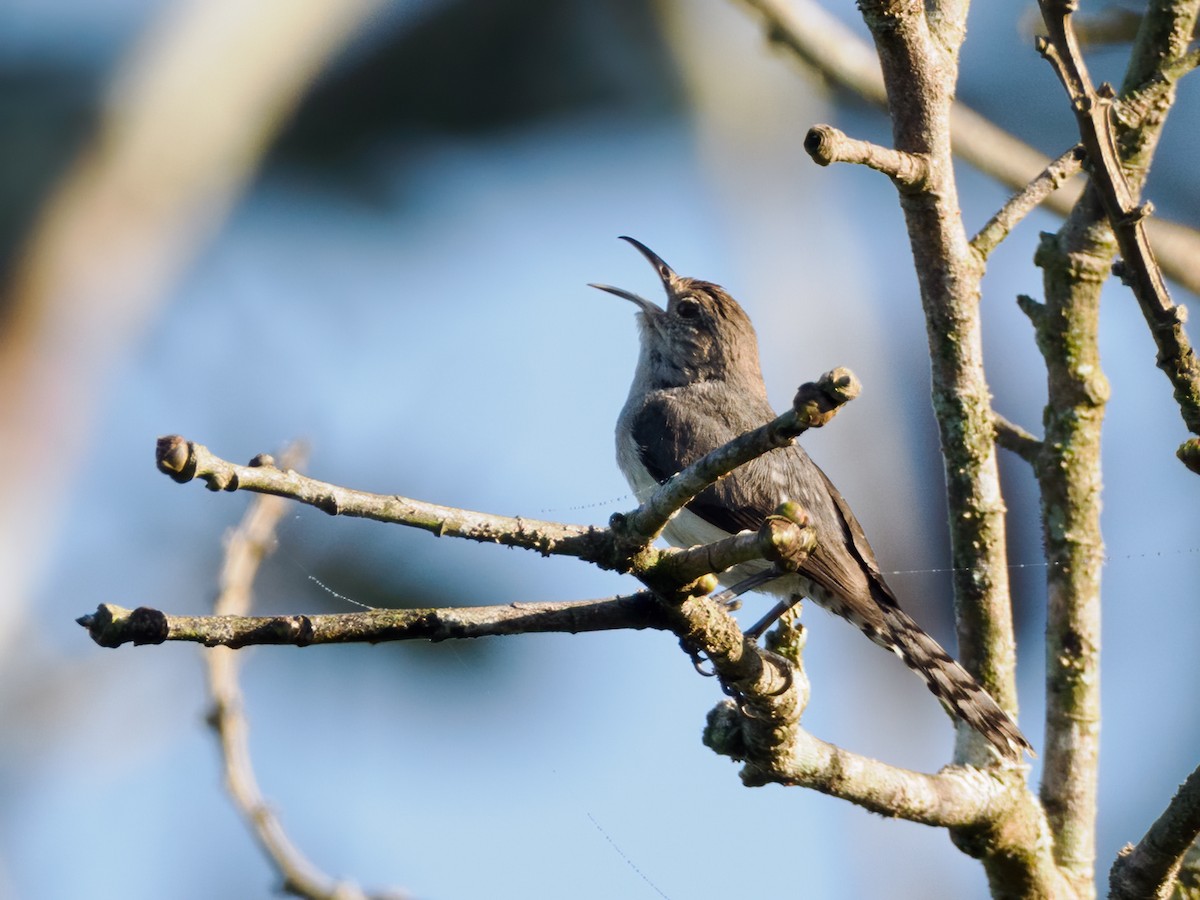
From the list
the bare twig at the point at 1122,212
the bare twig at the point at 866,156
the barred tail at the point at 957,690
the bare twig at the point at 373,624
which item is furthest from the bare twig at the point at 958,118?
the bare twig at the point at 373,624

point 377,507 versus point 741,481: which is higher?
point 741,481

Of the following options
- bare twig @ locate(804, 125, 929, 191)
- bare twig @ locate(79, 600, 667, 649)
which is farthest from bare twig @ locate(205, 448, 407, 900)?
bare twig @ locate(804, 125, 929, 191)

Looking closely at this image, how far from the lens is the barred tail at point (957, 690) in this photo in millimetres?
4148

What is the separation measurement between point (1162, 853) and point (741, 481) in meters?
2.34

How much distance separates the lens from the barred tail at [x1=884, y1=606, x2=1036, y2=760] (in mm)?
4148

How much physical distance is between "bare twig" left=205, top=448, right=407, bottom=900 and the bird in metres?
1.52

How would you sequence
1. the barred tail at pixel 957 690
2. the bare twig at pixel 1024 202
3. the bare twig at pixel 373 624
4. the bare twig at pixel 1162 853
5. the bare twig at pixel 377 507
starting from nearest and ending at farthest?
the bare twig at pixel 377 507 < the bare twig at pixel 373 624 < the bare twig at pixel 1162 853 < the barred tail at pixel 957 690 < the bare twig at pixel 1024 202

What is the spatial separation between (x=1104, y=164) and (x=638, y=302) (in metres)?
3.99

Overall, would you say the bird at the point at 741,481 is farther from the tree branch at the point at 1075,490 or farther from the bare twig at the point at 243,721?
the bare twig at the point at 243,721

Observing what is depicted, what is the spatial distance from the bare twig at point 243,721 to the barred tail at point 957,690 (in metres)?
1.94

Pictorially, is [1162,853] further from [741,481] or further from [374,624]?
[741,481]

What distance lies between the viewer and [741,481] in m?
5.41

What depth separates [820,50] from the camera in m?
6.12

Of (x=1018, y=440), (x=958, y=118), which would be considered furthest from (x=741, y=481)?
(x=958, y=118)
